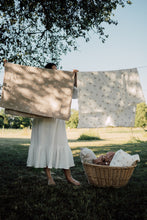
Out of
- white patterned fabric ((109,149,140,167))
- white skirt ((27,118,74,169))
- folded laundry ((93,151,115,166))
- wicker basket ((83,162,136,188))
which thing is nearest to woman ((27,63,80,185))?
white skirt ((27,118,74,169))

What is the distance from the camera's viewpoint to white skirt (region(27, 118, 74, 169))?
3.40 m

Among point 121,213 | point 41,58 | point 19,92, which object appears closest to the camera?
point 121,213

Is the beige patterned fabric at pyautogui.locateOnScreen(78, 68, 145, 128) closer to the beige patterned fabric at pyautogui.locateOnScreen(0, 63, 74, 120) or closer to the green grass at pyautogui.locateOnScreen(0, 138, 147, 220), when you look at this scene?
the beige patterned fabric at pyautogui.locateOnScreen(0, 63, 74, 120)

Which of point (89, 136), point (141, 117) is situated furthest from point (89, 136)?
point (141, 117)

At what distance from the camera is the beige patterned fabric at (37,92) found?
3.30 metres

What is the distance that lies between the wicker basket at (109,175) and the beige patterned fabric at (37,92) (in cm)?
102

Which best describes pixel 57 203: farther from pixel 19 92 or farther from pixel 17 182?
pixel 19 92

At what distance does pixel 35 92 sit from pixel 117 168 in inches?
73.3

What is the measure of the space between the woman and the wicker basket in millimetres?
386

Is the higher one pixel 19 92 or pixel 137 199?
pixel 19 92

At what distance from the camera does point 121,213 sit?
232 cm

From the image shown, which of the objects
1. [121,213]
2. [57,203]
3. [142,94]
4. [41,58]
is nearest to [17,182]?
[57,203]

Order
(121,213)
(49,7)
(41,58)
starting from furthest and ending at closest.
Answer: (41,58), (49,7), (121,213)

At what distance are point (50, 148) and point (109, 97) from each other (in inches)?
54.6
